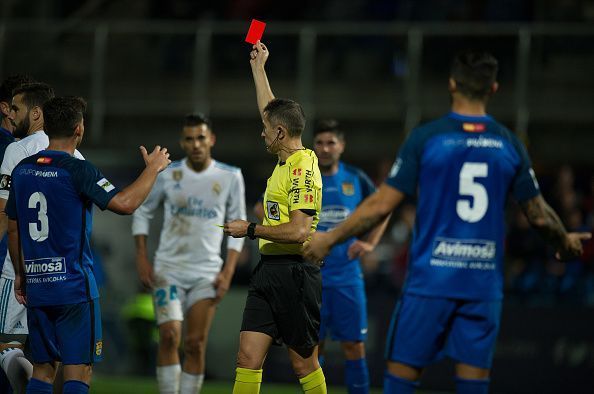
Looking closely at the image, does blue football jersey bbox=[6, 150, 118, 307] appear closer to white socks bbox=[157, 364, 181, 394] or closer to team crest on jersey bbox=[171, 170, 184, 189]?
white socks bbox=[157, 364, 181, 394]

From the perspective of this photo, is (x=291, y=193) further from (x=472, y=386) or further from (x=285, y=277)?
(x=472, y=386)

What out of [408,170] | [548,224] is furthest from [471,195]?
[548,224]

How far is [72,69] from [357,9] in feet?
15.7

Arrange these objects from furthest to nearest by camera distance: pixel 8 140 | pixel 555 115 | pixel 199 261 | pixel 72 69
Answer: pixel 72 69
pixel 555 115
pixel 199 261
pixel 8 140

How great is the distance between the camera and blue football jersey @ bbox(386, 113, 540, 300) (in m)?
6.32

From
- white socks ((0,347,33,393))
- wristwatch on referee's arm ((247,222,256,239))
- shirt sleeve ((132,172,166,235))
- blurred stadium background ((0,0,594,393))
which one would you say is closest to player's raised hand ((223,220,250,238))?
Result: wristwatch on referee's arm ((247,222,256,239))

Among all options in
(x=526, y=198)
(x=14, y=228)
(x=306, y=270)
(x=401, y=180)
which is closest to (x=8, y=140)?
(x=14, y=228)

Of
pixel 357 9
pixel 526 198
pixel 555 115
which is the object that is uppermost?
pixel 357 9

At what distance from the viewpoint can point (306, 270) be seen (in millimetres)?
7582

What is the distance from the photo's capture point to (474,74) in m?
6.37

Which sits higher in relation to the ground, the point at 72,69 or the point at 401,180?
the point at 72,69

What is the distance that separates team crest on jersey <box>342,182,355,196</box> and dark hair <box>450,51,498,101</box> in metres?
3.71

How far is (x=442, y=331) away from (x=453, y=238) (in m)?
0.54

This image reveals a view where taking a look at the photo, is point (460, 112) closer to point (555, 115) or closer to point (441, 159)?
point (441, 159)
